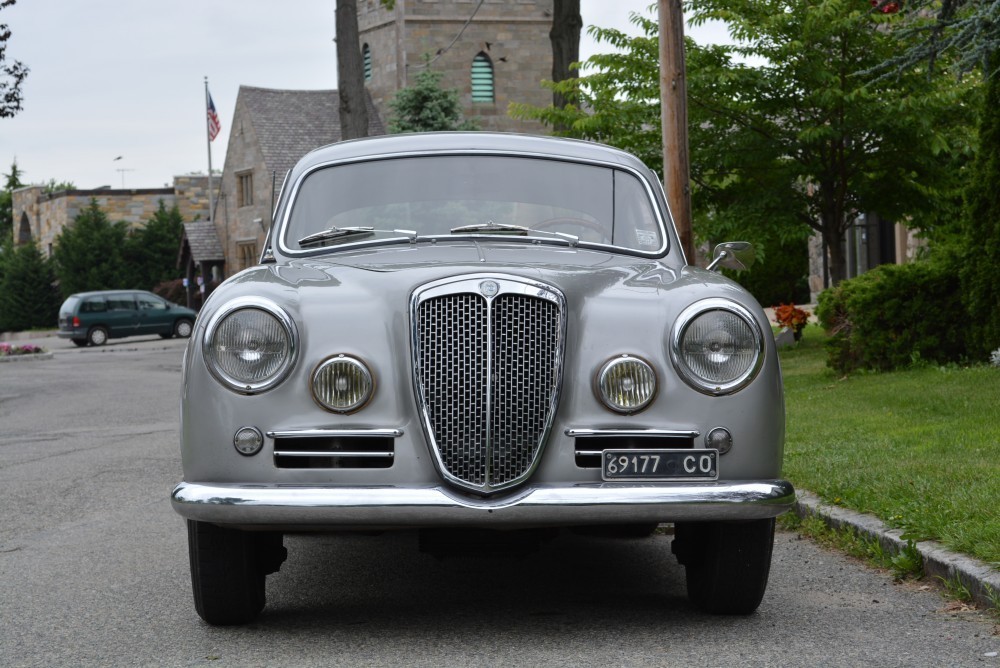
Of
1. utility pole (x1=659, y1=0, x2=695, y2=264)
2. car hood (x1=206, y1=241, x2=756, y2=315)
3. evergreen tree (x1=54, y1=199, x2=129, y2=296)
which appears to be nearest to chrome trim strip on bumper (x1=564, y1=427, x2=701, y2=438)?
car hood (x1=206, y1=241, x2=756, y2=315)

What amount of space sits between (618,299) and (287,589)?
2.00m

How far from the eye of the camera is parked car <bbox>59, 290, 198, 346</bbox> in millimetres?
40844

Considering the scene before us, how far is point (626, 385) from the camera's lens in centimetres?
460

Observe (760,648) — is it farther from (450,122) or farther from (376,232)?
(450,122)

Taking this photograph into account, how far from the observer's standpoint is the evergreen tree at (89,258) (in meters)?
56.3

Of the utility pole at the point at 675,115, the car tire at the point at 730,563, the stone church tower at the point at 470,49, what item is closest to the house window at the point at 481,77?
the stone church tower at the point at 470,49

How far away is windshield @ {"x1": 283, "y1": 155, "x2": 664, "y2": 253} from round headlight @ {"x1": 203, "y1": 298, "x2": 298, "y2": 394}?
1258 millimetres

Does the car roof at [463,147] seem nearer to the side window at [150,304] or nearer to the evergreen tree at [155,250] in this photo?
the side window at [150,304]

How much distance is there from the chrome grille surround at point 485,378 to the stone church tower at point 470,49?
158ft

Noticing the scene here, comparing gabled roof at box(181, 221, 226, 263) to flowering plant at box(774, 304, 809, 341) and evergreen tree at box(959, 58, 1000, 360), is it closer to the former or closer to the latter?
flowering plant at box(774, 304, 809, 341)

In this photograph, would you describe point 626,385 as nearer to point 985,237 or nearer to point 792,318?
point 985,237

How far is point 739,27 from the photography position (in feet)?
58.6

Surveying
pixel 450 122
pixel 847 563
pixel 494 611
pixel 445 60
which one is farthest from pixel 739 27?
pixel 445 60

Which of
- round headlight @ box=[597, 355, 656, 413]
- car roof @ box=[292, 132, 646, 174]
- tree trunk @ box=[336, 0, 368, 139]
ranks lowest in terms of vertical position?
round headlight @ box=[597, 355, 656, 413]
